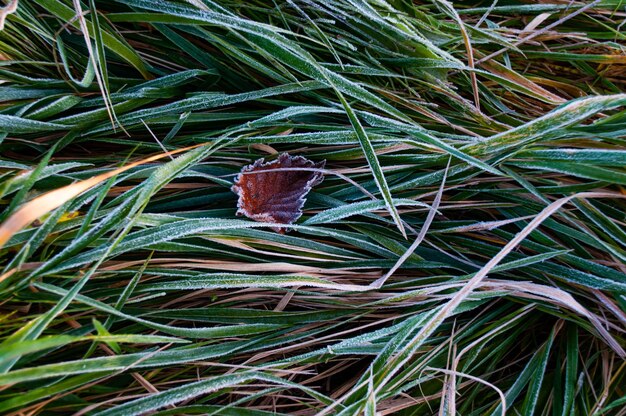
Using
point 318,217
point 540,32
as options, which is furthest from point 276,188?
point 540,32

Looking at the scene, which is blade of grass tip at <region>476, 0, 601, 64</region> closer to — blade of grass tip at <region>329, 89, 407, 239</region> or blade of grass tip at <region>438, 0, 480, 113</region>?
blade of grass tip at <region>438, 0, 480, 113</region>

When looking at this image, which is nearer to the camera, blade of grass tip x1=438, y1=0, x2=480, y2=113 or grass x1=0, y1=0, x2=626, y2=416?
grass x1=0, y1=0, x2=626, y2=416

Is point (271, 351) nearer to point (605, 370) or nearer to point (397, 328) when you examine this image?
point (397, 328)

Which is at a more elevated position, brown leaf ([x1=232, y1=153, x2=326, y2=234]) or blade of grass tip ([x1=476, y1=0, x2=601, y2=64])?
blade of grass tip ([x1=476, y1=0, x2=601, y2=64])

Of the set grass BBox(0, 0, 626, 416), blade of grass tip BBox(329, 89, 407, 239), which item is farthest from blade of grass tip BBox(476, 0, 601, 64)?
blade of grass tip BBox(329, 89, 407, 239)

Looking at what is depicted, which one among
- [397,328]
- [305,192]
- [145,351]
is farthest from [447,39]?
[145,351]

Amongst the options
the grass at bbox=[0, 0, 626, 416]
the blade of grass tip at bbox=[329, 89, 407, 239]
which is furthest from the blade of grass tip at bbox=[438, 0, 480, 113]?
the blade of grass tip at bbox=[329, 89, 407, 239]

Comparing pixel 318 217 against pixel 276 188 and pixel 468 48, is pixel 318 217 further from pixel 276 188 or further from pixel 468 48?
pixel 468 48

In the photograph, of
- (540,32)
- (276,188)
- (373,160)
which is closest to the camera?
(373,160)
